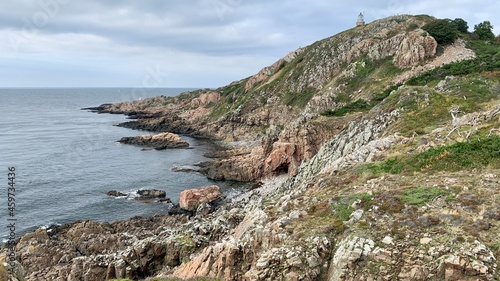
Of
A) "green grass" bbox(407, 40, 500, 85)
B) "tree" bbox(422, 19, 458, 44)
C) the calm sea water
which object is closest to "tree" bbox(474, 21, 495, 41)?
"tree" bbox(422, 19, 458, 44)

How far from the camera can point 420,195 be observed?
16516 mm

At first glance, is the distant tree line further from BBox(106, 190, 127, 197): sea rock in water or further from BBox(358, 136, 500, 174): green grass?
BBox(106, 190, 127, 197): sea rock in water

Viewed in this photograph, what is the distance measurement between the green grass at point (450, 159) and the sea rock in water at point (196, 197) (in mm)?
29394

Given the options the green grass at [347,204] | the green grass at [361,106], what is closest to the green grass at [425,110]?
the green grass at [347,204]

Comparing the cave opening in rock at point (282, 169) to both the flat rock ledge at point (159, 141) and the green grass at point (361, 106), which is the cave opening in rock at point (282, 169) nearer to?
the green grass at point (361, 106)

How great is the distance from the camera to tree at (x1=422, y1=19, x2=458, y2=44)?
7125cm

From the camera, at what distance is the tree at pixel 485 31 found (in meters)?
73.6

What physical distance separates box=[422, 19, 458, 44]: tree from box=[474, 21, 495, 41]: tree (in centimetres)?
544

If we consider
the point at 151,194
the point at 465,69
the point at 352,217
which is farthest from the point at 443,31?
the point at 352,217

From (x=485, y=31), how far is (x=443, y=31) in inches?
A: 379

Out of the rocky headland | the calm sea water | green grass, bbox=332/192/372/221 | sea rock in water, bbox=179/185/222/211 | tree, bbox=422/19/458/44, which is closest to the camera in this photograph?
Answer: the rocky headland

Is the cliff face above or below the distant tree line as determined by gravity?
below

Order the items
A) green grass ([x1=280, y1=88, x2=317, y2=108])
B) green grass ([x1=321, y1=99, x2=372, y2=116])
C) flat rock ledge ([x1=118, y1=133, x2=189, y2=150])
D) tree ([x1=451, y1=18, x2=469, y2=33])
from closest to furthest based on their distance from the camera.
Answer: green grass ([x1=321, y1=99, x2=372, y2=116])
tree ([x1=451, y1=18, x2=469, y2=33])
flat rock ledge ([x1=118, y1=133, x2=189, y2=150])
green grass ([x1=280, y1=88, x2=317, y2=108])

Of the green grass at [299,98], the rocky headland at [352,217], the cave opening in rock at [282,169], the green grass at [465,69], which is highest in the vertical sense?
the green grass at [465,69]
